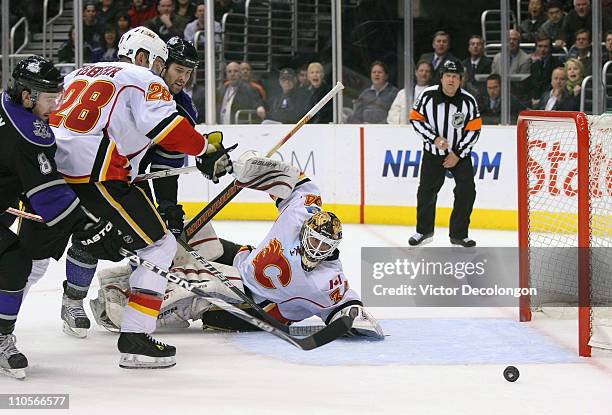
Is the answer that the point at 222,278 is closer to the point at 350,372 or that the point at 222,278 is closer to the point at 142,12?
the point at 350,372

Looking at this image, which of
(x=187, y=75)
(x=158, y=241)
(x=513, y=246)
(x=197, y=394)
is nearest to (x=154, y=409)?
(x=197, y=394)

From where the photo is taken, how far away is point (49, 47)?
9.75 m

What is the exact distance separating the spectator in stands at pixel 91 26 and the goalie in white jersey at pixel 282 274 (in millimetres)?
4757

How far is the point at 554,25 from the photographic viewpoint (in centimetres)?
796

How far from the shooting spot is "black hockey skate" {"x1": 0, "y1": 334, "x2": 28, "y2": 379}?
3795 millimetres

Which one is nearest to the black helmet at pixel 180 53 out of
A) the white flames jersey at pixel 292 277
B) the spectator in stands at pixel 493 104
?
the white flames jersey at pixel 292 277

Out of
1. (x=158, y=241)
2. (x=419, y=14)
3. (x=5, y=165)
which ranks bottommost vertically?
(x=158, y=241)

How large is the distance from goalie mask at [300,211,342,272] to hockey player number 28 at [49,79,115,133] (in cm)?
85

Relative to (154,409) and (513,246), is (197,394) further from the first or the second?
(513,246)

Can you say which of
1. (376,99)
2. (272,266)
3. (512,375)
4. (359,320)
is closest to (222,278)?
(272,266)

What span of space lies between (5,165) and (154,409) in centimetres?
91

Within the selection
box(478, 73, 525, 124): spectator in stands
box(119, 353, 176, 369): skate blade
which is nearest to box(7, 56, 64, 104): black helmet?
box(119, 353, 176, 369): skate blade

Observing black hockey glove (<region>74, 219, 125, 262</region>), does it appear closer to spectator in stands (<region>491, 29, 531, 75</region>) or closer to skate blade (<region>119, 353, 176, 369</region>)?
skate blade (<region>119, 353, 176, 369</region>)

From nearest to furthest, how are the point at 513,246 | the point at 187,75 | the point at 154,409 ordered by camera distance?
the point at 154,409 → the point at 187,75 → the point at 513,246
